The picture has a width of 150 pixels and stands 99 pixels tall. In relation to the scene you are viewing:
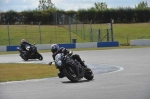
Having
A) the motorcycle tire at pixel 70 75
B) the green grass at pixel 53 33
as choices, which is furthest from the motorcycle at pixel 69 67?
the green grass at pixel 53 33

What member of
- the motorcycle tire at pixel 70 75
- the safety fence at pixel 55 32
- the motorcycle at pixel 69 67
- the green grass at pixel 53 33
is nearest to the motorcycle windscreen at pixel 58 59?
the motorcycle at pixel 69 67

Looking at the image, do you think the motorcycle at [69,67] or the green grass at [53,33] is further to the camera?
the green grass at [53,33]

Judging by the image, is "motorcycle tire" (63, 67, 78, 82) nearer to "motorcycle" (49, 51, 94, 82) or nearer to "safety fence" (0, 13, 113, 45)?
"motorcycle" (49, 51, 94, 82)

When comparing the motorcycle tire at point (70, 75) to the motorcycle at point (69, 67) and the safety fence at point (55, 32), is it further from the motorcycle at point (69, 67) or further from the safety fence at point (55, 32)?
the safety fence at point (55, 32)

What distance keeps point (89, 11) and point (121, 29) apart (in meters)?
8.82

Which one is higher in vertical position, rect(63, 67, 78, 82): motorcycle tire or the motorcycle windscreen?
the motorcycle windscreen

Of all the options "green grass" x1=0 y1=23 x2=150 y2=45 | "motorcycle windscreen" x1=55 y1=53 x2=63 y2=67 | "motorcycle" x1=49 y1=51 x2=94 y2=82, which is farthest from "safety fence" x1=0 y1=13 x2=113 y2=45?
"motorcycle windscreen" x1=55 y1=53 x2=63 y2=67

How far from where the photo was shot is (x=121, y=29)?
61.6 m

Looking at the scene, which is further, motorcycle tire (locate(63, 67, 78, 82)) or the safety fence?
the safety fence

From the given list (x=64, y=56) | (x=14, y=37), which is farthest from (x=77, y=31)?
(x=64, y=56)

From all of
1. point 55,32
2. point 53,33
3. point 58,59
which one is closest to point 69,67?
point 58,59

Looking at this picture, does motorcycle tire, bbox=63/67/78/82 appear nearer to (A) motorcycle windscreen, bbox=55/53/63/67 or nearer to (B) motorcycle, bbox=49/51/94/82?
(B) motorcycle, bbox=49/51/94/82

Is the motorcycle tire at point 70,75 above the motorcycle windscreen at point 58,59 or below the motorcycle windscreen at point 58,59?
below

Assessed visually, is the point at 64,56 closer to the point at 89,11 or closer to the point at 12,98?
the point at 12,98
